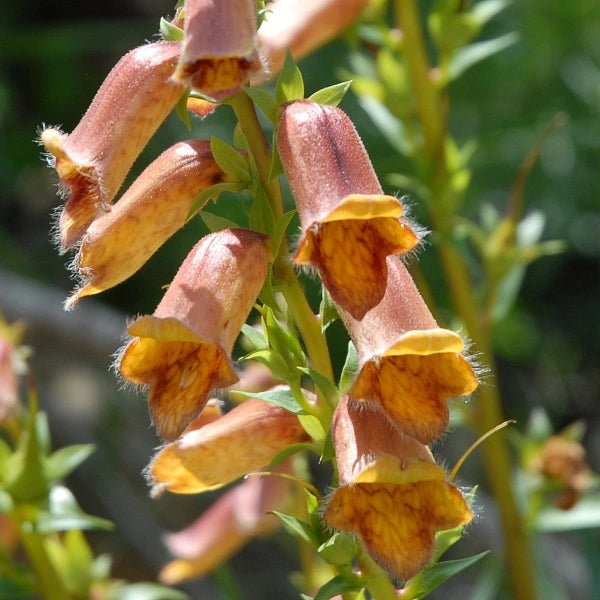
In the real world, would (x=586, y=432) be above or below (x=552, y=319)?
below

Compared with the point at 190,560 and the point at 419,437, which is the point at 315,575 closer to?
the point at 190,560

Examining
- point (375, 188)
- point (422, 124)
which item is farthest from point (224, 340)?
point (422, 124)

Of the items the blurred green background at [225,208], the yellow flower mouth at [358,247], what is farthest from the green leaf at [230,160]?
the blurred green background at [225,208]

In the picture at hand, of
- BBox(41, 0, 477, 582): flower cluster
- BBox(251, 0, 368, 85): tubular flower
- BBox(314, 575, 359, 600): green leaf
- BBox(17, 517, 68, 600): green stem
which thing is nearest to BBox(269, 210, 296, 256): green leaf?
BBox(41, 0, 477, 582): flower cluster

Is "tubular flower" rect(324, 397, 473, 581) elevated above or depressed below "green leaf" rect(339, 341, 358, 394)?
below

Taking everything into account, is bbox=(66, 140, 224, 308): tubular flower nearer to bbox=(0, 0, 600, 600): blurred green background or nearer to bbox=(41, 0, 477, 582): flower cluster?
bbox=(41, 0, 477, 582): flower cluster

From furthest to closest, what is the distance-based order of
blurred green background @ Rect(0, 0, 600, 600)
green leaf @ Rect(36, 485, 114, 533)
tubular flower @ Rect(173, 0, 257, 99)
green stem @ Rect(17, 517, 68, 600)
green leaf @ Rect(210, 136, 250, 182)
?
blurred green background @ Rect(0, 0, 600, 600) < green stem @ Rect(17, 517, 68, 600) < green leaf @ Rect(36, 485, 114, 533) < green leaf @ Rect(210, 136, 250, 182) < tubular flower @ Rect(173, 0, 257, 99)
